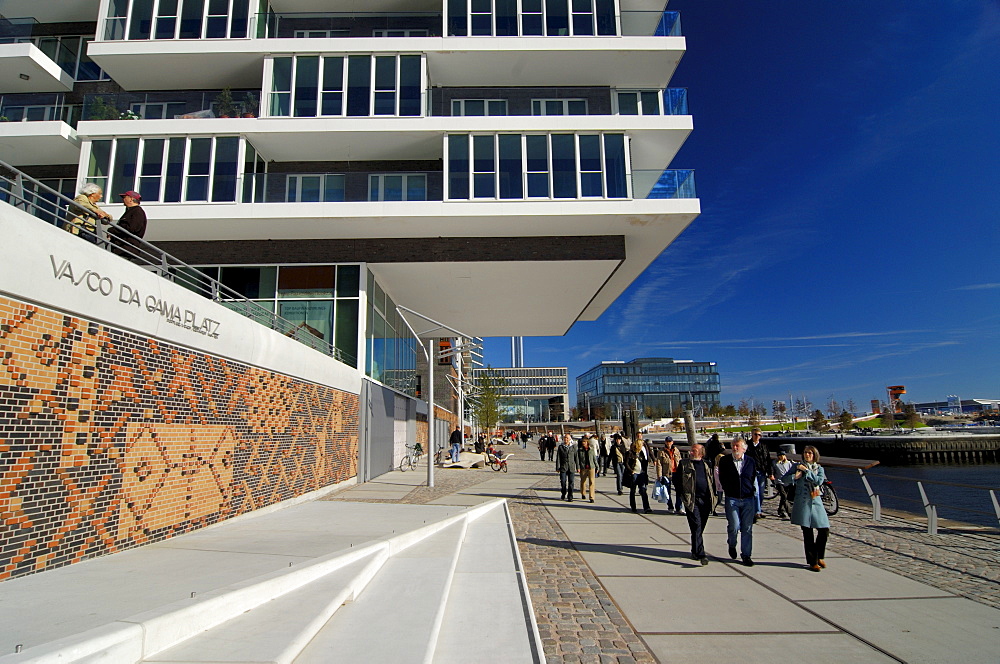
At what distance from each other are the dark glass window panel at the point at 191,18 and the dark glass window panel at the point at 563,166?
41.8ft

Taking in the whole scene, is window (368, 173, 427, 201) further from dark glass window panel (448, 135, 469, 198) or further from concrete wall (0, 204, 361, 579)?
concrete wall (0, 204, 361, 579)

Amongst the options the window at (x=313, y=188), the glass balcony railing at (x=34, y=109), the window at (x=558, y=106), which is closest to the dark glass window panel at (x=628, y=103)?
the window at (x=558, y=106)

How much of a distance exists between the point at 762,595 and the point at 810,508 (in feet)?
5.97

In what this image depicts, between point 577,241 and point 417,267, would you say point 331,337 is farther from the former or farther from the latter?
point 577,241

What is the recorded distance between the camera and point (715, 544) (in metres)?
9.60

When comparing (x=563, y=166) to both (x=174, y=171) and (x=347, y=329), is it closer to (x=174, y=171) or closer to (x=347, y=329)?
(x=347, y=329)

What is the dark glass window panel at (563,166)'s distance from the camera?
19.0 m

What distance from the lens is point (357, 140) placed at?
1964 centimetres

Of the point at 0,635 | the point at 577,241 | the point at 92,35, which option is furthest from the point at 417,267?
the point at 0,635

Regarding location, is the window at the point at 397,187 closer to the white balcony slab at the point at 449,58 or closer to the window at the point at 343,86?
the window at the point at 343,86

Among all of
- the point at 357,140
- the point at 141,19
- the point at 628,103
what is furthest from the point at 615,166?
the point at 141,19

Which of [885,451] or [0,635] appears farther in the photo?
[885,451]

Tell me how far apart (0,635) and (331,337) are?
15899 mm

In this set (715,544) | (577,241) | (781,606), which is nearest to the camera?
(781,606)
